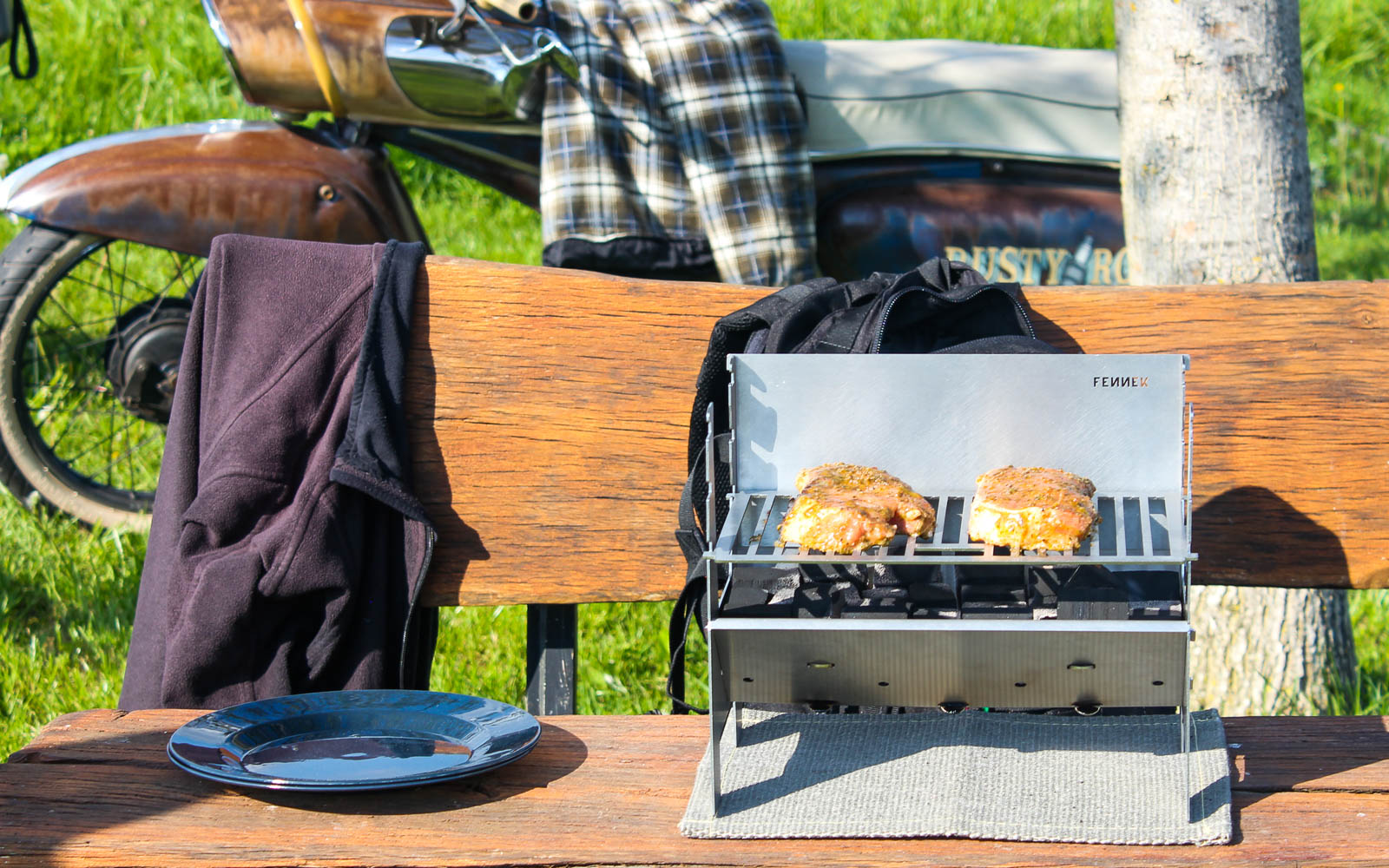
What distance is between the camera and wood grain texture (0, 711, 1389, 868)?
1507 millimetres

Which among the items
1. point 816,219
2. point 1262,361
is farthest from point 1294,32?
point 816,219

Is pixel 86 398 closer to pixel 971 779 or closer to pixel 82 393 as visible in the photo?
pixel 82 393

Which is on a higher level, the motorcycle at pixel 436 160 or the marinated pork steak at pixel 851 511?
the motorcycle at pixel 436 160

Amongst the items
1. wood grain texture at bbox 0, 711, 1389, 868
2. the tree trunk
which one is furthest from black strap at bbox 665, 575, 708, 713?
the tree trunk

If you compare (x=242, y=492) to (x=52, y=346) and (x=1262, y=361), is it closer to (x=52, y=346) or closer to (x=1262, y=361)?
(x=1262, y=361)

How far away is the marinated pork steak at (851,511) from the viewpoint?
1.64 m

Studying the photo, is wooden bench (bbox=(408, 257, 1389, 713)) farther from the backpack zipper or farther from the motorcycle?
the motorcycle

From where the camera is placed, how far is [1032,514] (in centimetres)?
162

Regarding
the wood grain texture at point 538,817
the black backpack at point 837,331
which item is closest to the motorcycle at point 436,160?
the black backpack at point 837,331

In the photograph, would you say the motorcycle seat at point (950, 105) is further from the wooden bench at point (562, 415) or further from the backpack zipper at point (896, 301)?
the backpack zipper at point (896, 301)

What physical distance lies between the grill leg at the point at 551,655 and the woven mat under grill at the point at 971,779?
0.52 meters

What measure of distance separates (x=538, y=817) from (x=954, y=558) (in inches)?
22.4

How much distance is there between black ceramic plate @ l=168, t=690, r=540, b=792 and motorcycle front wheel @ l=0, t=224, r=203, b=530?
2.01 m

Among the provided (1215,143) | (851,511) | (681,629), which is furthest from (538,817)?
(1215,143)
